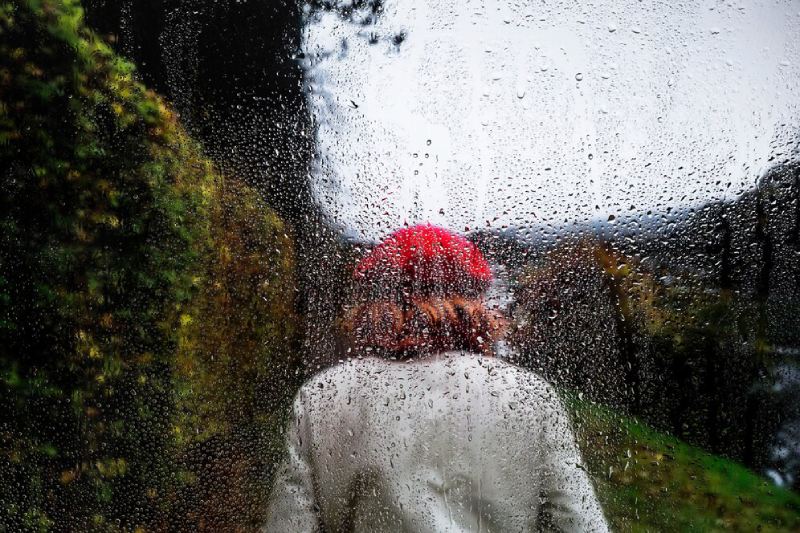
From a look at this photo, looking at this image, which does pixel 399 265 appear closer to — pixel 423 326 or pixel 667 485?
pixel 423 326

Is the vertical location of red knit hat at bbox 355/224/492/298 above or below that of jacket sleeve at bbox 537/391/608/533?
above

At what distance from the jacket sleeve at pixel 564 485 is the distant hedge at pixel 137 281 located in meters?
0.62

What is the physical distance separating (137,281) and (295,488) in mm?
625

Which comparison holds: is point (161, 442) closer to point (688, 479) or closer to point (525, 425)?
point (525, 425)

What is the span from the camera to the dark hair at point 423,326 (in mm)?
1308

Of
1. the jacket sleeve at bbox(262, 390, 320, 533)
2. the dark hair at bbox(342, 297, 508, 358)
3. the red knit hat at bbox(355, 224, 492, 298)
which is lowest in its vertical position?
the jacket sleeve at bbox(262, 390, 320, 533)

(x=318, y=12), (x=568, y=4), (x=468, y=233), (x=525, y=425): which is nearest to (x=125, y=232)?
(x=318, y=12)

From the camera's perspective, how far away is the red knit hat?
4.27 ft

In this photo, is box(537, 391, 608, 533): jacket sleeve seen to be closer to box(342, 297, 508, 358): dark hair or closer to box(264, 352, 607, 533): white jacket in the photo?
box(264, 352, 607, 533): white jacket

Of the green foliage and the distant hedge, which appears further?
the distant hedge

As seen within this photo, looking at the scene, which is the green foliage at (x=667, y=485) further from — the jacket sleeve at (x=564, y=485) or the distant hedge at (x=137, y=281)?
the distant hedge at (x=137, y=281)

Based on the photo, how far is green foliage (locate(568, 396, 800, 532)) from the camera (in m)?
1.23

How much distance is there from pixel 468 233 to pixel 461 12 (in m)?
0.50

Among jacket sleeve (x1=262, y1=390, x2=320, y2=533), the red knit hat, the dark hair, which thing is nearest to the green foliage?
the dark hair
